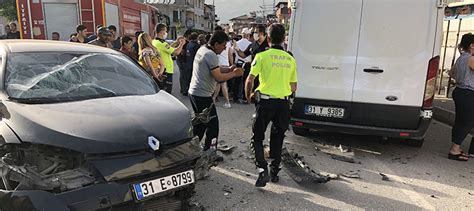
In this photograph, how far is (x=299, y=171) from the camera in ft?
14.0

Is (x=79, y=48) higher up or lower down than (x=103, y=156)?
higher up

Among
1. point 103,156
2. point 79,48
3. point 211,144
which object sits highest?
point 79,48

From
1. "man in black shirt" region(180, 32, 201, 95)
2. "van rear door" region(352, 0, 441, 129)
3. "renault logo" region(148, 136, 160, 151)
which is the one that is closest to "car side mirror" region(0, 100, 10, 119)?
"renault logo" region(148, 136, 160, 151)

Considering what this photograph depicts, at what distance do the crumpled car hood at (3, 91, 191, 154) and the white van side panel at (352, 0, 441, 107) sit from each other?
293 cm

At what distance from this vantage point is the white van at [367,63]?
4.74 metres

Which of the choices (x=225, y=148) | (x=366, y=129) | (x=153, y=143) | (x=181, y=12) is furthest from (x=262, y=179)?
(x=181, y=12)

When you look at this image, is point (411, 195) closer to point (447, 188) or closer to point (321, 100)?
point (447, 188)

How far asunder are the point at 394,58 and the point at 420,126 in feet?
3.19

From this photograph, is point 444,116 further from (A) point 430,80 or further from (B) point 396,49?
(B) point 396,49

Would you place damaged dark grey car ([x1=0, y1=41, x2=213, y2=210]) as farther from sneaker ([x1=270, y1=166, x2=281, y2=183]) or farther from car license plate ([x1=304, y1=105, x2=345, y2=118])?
car license plate ([x1=304, y1=105, x2=345, y2=118])

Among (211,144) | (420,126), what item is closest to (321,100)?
(420,126)

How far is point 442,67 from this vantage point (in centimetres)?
1072

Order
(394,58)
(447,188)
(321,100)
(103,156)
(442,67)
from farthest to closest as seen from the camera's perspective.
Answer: (442,67) < (321,100) < (394,58) < (447,188) < (103,156)

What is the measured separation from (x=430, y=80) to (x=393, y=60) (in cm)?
53
